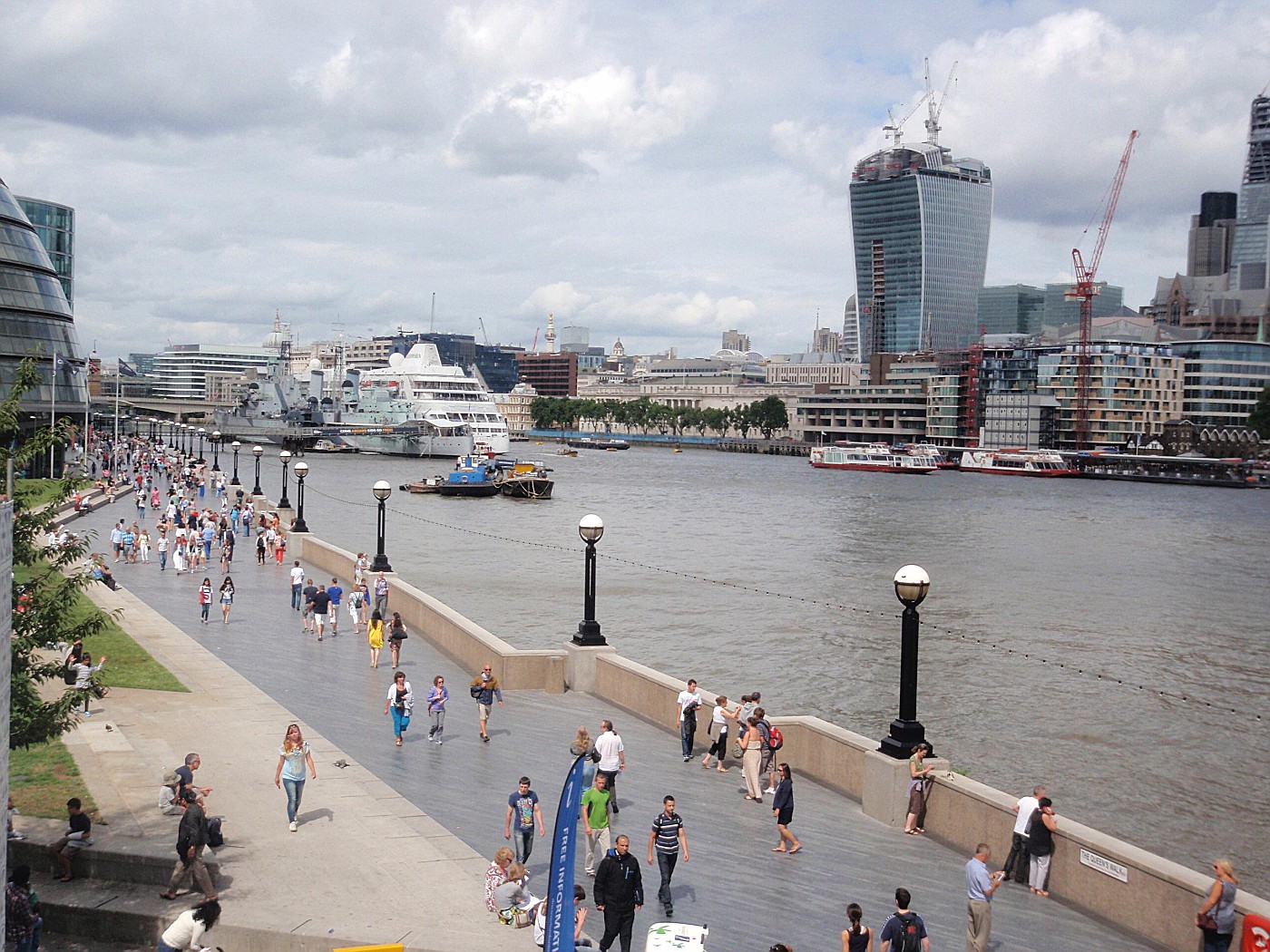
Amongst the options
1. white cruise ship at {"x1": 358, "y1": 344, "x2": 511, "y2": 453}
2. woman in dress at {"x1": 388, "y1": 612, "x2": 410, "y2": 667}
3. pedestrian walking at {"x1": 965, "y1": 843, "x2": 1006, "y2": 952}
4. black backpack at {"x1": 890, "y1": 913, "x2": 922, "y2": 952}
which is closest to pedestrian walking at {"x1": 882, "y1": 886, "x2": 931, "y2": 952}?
black backpack at {"x1": 890, "y1": 913, "x2": 922, "y2": 952}

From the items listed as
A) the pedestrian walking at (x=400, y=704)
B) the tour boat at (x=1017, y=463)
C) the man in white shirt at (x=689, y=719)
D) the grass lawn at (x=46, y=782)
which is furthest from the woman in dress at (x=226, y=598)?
the tour boat at (x=1017, y=463)

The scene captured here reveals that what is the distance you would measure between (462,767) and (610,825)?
9.08 feet

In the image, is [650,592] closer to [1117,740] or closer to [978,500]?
[1117,740]

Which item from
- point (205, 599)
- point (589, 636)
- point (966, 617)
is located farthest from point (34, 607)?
point (966, 617)

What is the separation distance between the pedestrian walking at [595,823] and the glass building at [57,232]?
123 meters

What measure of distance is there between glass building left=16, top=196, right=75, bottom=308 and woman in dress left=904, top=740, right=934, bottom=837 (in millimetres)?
123298

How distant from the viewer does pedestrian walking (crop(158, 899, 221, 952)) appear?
9.79 m

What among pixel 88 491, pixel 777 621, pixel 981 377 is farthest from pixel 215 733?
pixel 981 377

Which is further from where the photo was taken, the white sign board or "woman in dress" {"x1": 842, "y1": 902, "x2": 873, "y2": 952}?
the white sign board

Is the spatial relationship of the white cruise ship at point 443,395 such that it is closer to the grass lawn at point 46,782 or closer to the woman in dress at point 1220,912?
the grass lawn at point 46,782

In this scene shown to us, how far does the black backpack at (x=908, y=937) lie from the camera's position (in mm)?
10320

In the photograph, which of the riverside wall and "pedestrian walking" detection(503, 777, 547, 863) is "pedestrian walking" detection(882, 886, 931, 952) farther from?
"pedestrian walking" detection(503, 777, 547, 863)

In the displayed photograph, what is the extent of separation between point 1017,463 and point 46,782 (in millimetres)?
155408

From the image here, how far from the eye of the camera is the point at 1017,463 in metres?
158
